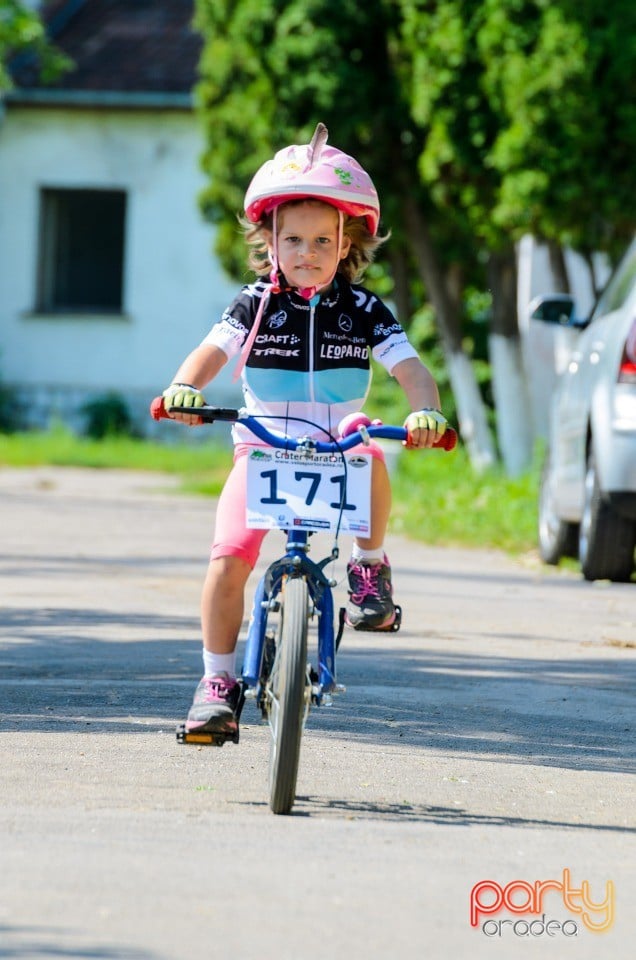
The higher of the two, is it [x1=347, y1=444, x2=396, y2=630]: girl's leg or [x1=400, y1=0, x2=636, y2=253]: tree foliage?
[x1=400, y1=0, x2=636, y2=253]: tree foliage

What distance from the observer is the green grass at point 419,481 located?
13664mm

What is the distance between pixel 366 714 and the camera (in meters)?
6.49

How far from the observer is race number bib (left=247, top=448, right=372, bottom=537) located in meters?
5.16

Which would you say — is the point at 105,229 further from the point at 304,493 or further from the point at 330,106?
the point at 304,493

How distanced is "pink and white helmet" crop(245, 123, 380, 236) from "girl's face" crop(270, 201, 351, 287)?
1.4 inches

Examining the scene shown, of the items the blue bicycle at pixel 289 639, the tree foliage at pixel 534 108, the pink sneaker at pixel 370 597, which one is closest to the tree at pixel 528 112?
the tree foliage at pixel 534 108

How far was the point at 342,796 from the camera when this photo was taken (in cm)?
519

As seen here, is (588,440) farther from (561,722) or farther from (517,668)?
(561,722)

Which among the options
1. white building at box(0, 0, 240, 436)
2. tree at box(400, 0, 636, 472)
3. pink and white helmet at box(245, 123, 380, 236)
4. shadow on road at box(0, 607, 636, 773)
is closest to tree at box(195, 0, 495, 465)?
tree at box(400, 0, 636, 472)

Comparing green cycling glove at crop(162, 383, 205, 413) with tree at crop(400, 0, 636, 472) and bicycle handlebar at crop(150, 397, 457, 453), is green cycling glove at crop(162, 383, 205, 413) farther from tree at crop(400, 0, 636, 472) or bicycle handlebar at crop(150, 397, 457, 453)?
tree at crop(400, 0, 636, 472)

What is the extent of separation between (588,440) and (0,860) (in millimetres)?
7008

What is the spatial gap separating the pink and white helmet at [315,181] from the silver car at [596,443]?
4.63m

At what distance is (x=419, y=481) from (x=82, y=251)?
10.3 metres

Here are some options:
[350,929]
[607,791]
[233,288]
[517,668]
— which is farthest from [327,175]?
[233,288]
